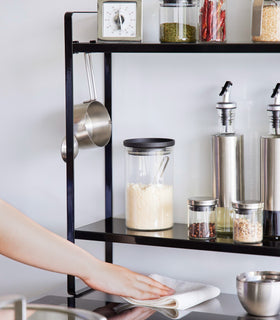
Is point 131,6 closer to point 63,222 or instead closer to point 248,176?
point 248,176

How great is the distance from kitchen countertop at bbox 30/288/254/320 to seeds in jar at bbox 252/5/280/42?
0.64 meters

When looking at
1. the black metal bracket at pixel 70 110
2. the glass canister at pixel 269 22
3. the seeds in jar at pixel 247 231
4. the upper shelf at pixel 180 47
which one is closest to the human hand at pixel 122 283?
the black metal bracket at pixel 70 110

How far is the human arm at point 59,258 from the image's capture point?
1301 millimetres

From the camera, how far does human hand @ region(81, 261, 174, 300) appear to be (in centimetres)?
142

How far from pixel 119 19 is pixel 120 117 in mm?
336

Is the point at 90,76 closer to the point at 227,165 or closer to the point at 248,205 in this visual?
the point at 227,165

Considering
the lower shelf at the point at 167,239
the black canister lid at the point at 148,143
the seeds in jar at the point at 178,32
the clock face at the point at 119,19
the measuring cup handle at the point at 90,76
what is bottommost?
the lower shelf at the point at 167,239

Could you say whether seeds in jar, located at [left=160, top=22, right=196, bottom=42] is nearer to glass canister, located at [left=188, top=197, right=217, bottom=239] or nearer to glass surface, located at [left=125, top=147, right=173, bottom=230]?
glass surface, located at [left=125, top=147, right=173, bottom=230]

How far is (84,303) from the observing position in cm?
148

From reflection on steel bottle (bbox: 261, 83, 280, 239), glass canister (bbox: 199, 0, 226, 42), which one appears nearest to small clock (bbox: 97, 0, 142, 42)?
glass canister (bbox: 199, 0, 226, 42)

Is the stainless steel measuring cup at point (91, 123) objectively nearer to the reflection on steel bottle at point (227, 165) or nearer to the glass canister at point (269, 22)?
the reflection on steel bottle at point (227, 165)

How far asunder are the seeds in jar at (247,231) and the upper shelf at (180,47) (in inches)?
15.5

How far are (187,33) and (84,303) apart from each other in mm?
716

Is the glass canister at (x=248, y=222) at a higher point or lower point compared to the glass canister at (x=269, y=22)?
lower
